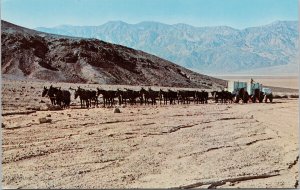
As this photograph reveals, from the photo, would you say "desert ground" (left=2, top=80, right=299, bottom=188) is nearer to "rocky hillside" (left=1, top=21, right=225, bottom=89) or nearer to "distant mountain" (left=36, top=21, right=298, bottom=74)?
"rocky hillside" (left=1, top=21, right=225, bottom=89)

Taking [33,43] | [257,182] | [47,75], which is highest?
[33,43]

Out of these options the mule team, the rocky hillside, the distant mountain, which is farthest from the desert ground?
the distant mountain

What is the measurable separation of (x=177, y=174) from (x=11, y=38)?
201 ft

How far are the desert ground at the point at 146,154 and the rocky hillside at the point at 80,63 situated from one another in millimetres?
45705

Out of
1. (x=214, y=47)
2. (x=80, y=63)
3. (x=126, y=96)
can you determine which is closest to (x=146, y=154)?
(x=126, y=96)

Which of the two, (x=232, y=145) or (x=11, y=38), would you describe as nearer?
(x=232, y=145)

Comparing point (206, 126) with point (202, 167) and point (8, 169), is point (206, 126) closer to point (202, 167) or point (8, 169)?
point (202, 167)

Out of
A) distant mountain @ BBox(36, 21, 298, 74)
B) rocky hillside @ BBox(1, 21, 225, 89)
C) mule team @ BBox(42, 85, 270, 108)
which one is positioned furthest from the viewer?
distant mountain @ BBox(36, 21, 298, 74)

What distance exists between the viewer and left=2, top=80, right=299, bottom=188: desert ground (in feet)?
34.1

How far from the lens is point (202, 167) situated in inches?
452

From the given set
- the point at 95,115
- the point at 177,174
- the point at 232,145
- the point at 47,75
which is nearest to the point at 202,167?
the point at 177,174

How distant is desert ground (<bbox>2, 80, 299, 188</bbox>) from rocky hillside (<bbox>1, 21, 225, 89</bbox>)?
45.7 metres

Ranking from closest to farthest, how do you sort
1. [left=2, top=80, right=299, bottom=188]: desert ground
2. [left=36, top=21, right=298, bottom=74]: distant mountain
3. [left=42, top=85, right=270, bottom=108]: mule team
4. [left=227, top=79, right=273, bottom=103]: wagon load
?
1. [left=2, top=80, right=299, bottom=188]: desert ground
2. [left=42, top=85, right=270, bottom=108]: mule team
3. [left=227, top=79, right=273, bottom=103]: wagon load
4. [left=36, top=21, right=298, bottom=74]: distant mountain

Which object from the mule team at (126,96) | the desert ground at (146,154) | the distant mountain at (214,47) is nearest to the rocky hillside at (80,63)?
the mule team at (126,96)
